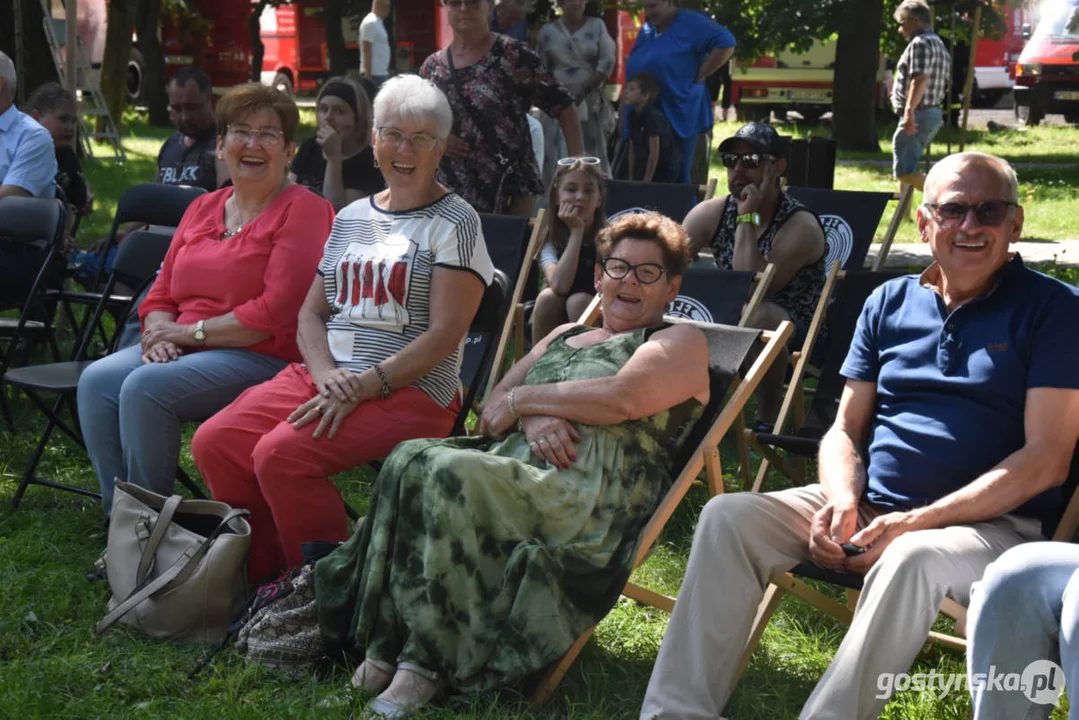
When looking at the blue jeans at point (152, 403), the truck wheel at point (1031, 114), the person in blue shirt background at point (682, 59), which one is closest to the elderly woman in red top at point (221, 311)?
the blue jeans at point (152, 403)

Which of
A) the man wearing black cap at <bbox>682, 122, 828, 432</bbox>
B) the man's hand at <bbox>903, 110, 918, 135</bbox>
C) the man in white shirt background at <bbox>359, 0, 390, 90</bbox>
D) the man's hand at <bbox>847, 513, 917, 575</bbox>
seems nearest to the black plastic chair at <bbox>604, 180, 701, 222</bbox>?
the man wearing black cap at <bbox>682, 122, 828, 432</bbox>

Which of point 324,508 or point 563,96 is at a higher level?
point 563,96

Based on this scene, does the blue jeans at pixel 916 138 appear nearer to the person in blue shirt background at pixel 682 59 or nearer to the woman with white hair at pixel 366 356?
the person in blue shirt background at pixel 682 59

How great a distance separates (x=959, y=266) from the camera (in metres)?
3.43

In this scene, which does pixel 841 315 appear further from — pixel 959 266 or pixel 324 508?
pixel 324 508

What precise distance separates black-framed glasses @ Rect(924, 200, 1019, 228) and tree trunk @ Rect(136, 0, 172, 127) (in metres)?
22.4

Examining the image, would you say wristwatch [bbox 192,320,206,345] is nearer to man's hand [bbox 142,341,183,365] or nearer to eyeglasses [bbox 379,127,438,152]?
man's hand [bbox 142,341,183,365]

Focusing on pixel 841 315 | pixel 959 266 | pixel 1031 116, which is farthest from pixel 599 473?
pixel 1031 116

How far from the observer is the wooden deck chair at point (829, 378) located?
187 inches

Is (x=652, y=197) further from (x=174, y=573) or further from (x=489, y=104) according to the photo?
(x=174, y=573)

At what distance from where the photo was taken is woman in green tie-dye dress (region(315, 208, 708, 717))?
3.46 m

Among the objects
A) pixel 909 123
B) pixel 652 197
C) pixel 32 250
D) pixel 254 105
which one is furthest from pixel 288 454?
pixel 909 123

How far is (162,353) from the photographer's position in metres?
4.57

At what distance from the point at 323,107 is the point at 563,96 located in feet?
3.96
